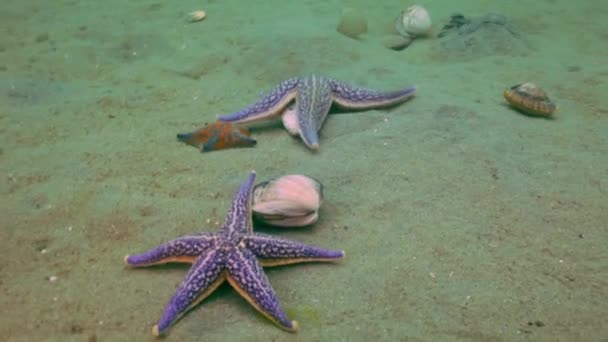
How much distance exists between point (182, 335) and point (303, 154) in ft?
7.36

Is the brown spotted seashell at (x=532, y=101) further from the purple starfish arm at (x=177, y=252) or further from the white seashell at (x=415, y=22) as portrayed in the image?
the purple starfish arm at (x=177, y=252)

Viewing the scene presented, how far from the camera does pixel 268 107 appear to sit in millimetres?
4914

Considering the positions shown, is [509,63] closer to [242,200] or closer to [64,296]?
[242,200]

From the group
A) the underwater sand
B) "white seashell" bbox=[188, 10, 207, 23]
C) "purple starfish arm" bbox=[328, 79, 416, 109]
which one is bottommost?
the underwater sand

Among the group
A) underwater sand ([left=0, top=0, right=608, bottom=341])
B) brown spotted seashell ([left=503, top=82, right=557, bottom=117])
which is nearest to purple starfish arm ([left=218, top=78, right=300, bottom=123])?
underwater sand ([left=0, top=0, right=608, bottom=341])

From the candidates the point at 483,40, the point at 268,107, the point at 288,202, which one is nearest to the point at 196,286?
the point at 288,202

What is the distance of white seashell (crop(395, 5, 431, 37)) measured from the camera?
775 cm

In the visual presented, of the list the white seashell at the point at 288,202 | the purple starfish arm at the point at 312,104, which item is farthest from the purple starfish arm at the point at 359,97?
the white seashell at the point at 288,202

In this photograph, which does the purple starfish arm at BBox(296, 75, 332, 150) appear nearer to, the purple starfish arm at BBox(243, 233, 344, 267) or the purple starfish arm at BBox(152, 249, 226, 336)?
the purple starfish arm at BBox(243, 233, 344, 267)

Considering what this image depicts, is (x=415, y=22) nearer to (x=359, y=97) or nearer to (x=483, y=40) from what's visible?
(x=483, y=40)

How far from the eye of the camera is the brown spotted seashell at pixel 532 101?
4.92 meters

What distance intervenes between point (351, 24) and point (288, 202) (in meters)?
5.09

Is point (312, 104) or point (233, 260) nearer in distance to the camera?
point (233, 260)

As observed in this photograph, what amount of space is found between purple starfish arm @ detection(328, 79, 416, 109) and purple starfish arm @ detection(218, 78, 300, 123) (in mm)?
482
